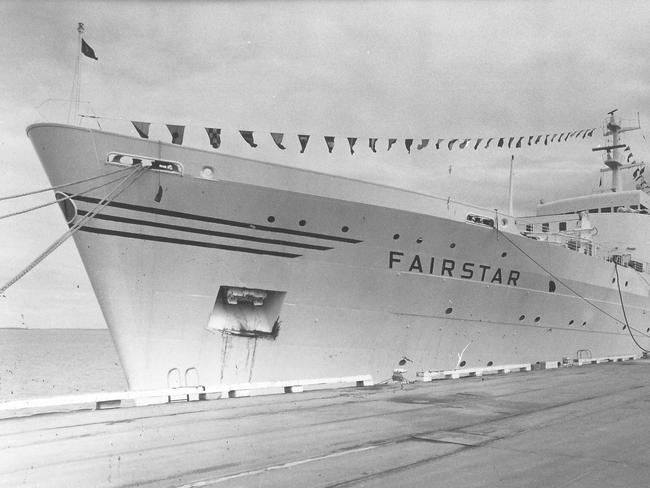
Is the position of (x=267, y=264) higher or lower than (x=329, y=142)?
lower

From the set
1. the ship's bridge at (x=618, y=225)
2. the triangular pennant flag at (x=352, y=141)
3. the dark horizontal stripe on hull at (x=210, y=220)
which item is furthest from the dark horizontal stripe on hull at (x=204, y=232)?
the ship's bridge at (x=618, y=225)

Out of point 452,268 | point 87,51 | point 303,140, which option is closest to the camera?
point 87,51

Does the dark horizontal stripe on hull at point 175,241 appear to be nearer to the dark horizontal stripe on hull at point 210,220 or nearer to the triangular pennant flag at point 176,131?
the dark horizontal stripe on hull at point 210,220

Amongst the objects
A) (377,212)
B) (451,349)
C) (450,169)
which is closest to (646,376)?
(451,349)

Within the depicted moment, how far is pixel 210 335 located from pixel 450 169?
907 centimetres

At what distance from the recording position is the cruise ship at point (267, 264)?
36.0 ft

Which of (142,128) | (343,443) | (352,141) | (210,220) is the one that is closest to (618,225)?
(352,141)

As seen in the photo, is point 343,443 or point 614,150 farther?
point 614,150

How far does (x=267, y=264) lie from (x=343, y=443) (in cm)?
591

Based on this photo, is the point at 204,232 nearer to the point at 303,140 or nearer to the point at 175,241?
→ the point at 175,241

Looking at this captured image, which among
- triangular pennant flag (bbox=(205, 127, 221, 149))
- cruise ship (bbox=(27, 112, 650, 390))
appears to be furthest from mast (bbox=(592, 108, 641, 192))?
triangular pennant flag (bbox=(205, 127, 221, 149))

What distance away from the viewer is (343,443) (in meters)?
6.61

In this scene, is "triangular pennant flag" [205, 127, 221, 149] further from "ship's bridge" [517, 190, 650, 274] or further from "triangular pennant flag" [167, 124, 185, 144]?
"ship's bridge" [517, 190, 650, 274]

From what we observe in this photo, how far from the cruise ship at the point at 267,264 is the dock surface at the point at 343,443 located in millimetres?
1851
